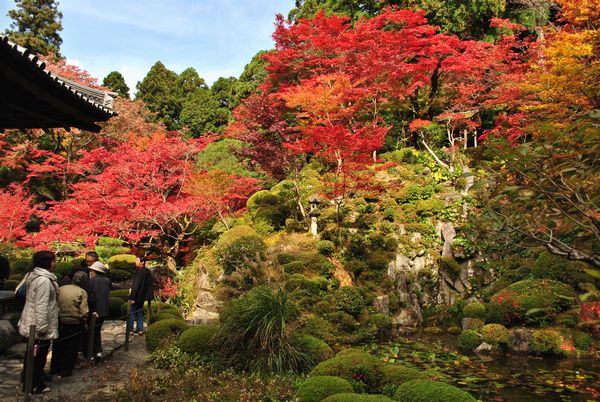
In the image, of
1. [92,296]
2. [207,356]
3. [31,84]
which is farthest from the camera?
[207,356]

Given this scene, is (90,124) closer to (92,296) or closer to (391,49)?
(92,296)

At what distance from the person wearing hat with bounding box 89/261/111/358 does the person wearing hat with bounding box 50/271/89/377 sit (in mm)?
680

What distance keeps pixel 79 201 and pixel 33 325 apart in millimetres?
13717

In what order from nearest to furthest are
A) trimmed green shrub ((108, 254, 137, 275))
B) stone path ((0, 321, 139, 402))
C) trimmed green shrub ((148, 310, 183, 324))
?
1. stone path ((0, 321, 139, 402))
2. trimmed green shrub ((148, 310, 183, 324))
3. trimmed green shrub ((108, 254, 137, 275))

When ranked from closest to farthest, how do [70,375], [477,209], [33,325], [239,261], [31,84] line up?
1. [31,84]
2. [33,325]
3. [70,375]
4. [239,261]
5. [477,209]

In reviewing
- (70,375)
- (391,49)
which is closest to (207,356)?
(70,375)

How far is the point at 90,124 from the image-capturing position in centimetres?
544

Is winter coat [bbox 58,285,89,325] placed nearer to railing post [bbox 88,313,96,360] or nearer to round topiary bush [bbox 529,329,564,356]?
railing post [bbox 88,313,96,360]

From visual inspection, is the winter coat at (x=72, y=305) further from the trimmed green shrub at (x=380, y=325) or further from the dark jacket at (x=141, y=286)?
the trimmed green shrub at (x=380, y=325)

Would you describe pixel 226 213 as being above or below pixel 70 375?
above

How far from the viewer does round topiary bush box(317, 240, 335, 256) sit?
12.9 metres

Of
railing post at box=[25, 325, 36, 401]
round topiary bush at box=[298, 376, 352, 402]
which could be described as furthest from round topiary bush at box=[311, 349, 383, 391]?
railing post at box=[25, 325, 36, 401]

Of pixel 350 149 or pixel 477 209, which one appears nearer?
pixel 350 149

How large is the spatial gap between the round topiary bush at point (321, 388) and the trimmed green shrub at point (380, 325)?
18.1 ft
